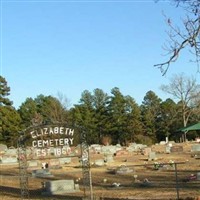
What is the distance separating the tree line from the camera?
81812 millimetres

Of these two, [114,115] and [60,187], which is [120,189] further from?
[114,115]

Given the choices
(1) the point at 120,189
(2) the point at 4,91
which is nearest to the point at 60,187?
(1) the point at 120,189

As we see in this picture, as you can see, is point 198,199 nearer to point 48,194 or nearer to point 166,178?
point 48,194

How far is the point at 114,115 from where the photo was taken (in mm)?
86938

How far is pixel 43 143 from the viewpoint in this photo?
1545cm

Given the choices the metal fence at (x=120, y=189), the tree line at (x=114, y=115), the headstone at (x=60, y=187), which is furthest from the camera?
the tree line at (x=114, y=115)

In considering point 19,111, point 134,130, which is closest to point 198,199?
point 134,130

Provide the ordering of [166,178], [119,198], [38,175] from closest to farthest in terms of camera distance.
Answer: [119,198], [166,178], [38,175]

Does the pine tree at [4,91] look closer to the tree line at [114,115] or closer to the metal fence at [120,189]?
the tree line at [114,115]

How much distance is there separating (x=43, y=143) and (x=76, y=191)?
2.62m

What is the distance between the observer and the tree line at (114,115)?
8181 cm

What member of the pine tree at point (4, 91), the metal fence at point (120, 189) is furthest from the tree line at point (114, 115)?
the metal fence at point (120, 189)

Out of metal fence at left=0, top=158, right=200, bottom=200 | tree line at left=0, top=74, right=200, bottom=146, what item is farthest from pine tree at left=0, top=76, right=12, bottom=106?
metal fence at left=0, top=158, right=200, bottom=200

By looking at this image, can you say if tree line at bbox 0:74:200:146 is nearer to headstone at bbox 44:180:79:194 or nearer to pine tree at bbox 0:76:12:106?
pine tree at bbox 0:76:12:106
